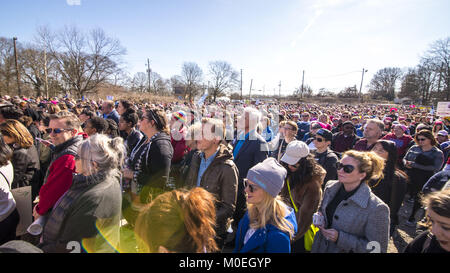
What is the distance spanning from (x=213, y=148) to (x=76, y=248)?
1483 mm

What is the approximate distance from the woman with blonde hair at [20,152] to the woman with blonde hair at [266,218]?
111 inches

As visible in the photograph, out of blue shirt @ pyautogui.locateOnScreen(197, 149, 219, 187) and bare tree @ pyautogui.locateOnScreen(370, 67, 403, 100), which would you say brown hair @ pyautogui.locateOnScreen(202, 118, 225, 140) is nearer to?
blue shirt @ pyautogui.locateOnScreen(197, 149, 219, 187)

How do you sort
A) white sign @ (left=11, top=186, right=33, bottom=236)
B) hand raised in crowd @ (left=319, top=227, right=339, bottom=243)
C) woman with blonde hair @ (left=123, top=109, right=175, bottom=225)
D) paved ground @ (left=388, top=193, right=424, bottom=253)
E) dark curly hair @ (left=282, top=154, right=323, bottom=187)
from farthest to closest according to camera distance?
paved ground @ (left=388, top=193, right=424, bottom=253) < woman with blonde hair @ (left=123, top=109, right=175, bottom=225) < dark curly hair @ (left=282, top=154, right=323, bottom=187) < white sign @ (left=11, top=186, right=33, bottom=236) < hand raised in crowd @ (left=319, top=227, right=339, bottom=243)

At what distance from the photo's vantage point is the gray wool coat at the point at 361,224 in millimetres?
1677

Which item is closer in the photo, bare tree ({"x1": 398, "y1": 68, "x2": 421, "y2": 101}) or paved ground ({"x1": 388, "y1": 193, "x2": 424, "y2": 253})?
paved ground ({"x1": 388, "y1": 193, "x2": 424, "y2": 253})

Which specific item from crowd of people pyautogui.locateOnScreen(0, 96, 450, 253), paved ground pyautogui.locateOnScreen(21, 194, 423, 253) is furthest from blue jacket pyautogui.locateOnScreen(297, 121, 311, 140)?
crowd of people pyautogui.locateOnScreen(0, 96, 450, 253)

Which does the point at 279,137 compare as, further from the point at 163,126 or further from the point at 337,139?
the point at 163,126

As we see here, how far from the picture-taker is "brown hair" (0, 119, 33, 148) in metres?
2.63

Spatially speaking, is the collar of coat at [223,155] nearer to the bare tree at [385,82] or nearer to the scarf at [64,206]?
the scarf at [64,206]

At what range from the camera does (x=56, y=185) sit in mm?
1983

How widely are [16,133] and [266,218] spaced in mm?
3121

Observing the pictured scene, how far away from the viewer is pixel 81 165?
1.75 meters
